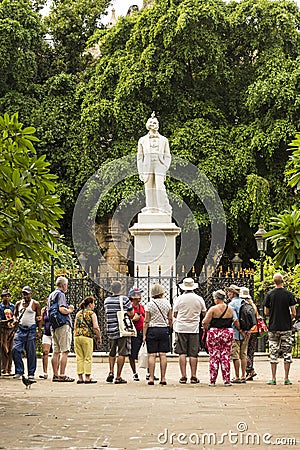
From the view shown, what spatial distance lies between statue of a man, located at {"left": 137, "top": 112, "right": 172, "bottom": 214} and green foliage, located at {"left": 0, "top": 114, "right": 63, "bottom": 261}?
10.9 m

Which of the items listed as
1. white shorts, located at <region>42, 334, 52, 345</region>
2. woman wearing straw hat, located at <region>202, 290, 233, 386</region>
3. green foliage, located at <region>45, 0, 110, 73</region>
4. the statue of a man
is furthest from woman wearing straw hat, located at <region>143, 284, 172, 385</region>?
green foliage, located at <region>45, 0, 110, 73</region>

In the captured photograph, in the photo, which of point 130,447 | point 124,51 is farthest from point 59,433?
point 124,51

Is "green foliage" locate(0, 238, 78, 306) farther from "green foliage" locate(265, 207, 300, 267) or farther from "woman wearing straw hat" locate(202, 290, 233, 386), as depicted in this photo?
"green foliage" locate(265, 207, 300, 267)

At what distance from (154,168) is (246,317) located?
314 inches

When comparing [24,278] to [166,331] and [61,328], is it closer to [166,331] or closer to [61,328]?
[61,328]

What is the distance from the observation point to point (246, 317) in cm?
1593

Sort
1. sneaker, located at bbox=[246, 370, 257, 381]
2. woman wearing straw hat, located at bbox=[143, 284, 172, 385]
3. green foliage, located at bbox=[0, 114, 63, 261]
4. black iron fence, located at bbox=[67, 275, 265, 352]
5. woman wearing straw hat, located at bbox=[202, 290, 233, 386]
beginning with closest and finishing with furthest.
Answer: green foliage, located at bbox=[0, 114, 63, 261]
woman wearing straw hat, located at bbox=[202, 290, 233, 386]
woman wearing straw hat, located at bbox=[143, 284, 172, 385]
sneaker, located at bbox=[246, 370, 257, 381]
black iron fence, located at bbox=[67, 275, 265, 352]

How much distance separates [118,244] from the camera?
37406mm

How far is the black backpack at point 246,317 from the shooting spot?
15898mm

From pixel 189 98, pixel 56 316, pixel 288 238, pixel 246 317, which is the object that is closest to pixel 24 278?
pixel 56 316

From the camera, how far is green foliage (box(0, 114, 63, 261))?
11.3m

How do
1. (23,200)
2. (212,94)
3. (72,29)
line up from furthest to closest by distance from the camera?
(72,29)
(212,94)
(23,200)

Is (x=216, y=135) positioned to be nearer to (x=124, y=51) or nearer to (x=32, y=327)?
(x=124, y=51)

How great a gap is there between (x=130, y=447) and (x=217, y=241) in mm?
25419
